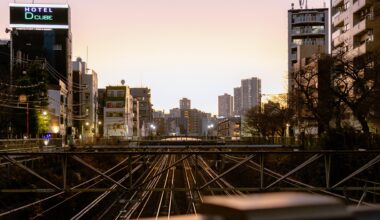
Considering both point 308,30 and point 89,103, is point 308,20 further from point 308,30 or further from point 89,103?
point 89,103

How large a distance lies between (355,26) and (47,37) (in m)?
59.8

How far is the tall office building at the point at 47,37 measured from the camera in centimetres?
9100

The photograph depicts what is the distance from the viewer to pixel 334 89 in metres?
37.6

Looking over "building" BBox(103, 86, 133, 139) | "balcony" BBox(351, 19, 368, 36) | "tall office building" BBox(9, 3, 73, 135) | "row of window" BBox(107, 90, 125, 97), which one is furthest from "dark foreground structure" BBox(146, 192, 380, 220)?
"row of window" BBox(107, 90, 125, 97)

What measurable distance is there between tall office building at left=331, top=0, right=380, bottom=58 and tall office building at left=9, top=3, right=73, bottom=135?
158 ft

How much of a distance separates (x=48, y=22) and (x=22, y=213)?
76.2m

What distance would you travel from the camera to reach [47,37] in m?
93.2

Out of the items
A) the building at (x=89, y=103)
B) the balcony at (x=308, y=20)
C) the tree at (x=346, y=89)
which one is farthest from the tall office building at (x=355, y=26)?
the building at (x=89, y=103)

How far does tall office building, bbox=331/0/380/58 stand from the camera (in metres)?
A: 47.4

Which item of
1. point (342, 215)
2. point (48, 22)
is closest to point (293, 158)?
point (342, 215)

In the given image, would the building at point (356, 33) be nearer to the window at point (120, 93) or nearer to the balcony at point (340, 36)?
the balcony at point (340, 36)

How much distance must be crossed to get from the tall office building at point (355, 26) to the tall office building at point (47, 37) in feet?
158

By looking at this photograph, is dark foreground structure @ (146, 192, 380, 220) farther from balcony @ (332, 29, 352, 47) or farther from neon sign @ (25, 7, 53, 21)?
neon sign @ (25, 7, 53, 21)

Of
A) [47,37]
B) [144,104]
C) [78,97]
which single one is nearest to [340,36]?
[47,37]
